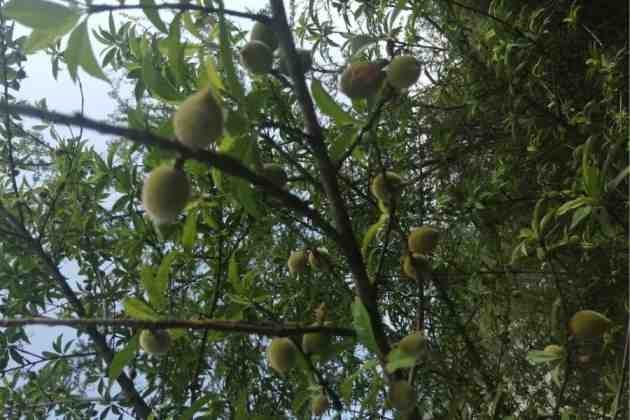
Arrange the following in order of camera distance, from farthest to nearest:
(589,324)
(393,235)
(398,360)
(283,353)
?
(393,235), (589,324), (283,353), (398,360)

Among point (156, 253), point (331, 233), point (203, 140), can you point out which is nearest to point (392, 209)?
point (331, 233)

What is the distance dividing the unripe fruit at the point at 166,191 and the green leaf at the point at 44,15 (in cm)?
22

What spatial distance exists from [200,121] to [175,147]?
0.26ft

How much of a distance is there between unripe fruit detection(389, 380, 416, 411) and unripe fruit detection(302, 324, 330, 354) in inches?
4.8

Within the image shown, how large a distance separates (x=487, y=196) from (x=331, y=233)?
0.91 metres

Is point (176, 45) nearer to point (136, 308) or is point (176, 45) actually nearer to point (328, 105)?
point (328, 105)

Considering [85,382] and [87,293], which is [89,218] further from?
[85,382]

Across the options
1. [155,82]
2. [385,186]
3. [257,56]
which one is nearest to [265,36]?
[257,56]

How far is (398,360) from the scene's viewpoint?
60cm

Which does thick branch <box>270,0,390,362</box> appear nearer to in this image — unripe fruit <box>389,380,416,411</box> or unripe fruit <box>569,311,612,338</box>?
unripe fruit <box>389,380,416,411</box>

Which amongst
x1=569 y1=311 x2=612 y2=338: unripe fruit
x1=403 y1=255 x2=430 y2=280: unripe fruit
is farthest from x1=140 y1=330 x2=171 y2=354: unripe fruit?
x1=569 y1=311 x2=612 y2=338: unripe fruit

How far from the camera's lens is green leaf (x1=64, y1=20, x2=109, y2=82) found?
65 centimetres

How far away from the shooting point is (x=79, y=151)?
152 centimetres

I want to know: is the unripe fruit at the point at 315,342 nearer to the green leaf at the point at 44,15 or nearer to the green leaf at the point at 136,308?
the green leaf at the point at 136,308
